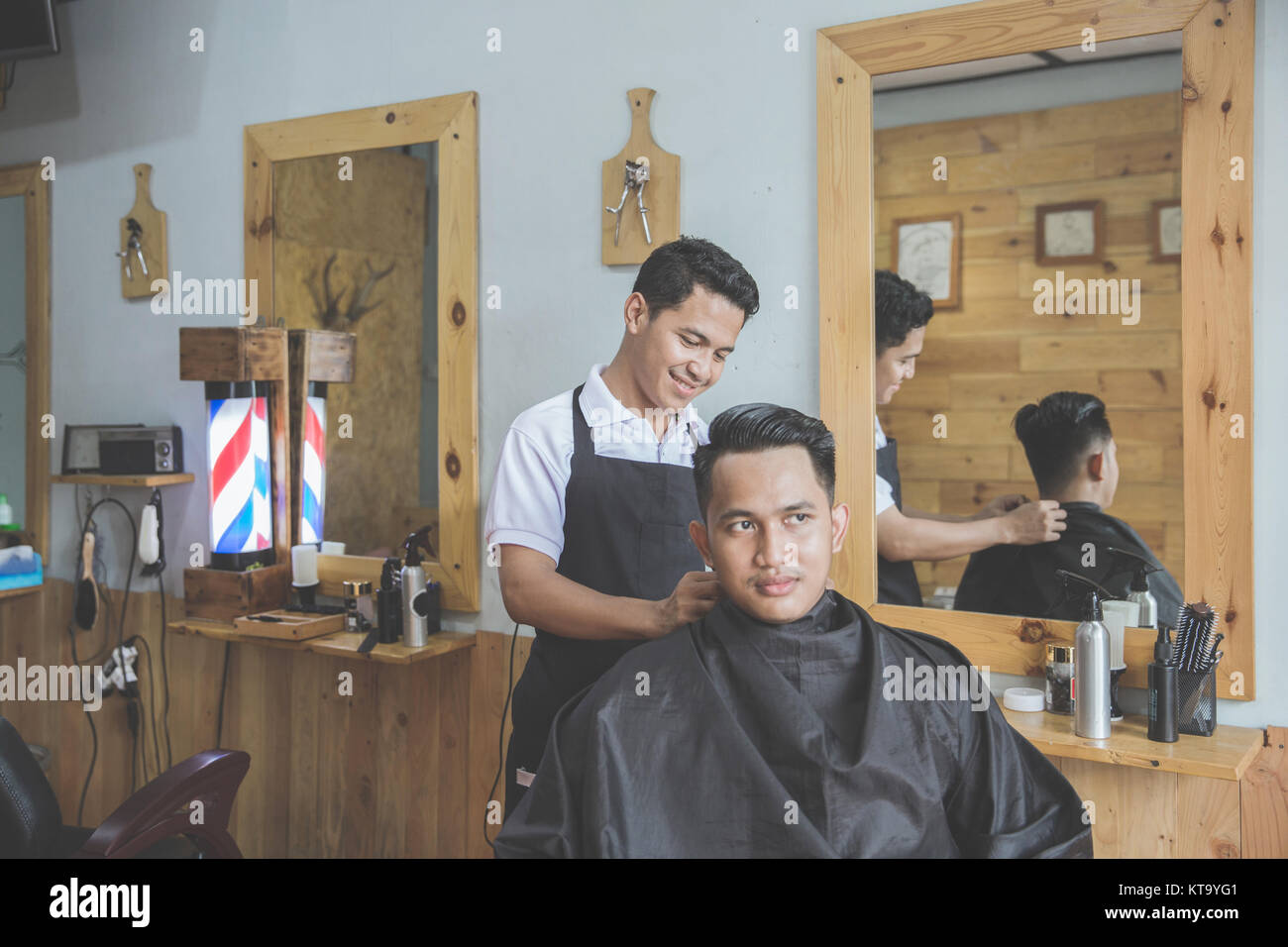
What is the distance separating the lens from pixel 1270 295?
1.75 m

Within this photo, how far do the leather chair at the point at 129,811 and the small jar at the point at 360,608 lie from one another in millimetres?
567

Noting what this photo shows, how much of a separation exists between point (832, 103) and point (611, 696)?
131 centimetres

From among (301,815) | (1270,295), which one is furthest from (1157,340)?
(301,815)

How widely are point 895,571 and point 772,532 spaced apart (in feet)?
2.27

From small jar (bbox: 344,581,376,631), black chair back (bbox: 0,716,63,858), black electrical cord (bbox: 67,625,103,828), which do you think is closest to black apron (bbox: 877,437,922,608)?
small jar (bbox: 344,581,376,631)

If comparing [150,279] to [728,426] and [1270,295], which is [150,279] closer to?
[728,426]

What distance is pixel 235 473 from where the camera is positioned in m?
2.69

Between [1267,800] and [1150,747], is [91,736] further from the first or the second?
[1267,800]

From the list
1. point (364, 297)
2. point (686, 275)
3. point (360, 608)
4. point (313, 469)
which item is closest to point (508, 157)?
point (364, 297)

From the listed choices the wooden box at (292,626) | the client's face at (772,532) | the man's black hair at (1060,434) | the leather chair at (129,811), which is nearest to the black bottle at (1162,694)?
the man's black hair at (1060,434)

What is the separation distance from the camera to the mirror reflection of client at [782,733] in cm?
141
